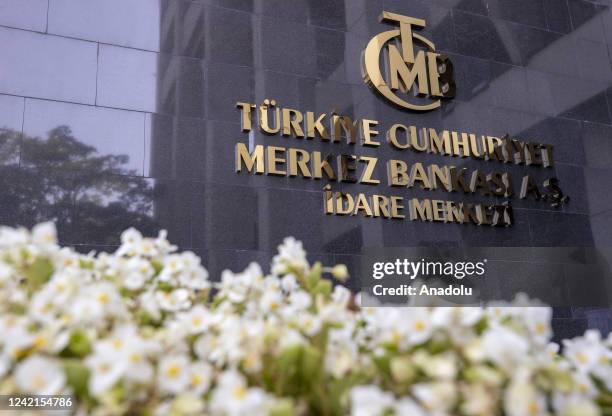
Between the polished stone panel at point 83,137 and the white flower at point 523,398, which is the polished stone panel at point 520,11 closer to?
the polished stone panel at point 83,137

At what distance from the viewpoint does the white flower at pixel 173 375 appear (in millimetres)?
775

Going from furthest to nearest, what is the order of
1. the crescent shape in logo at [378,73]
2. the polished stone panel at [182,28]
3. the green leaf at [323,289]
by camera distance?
the crescent shape in logo at [378,73] → the polished stone panel at [182,28] → the green leaf at [323,289]

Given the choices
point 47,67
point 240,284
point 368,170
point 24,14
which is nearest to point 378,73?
point 368,170

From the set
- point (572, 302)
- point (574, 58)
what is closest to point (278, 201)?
point (572, 302)

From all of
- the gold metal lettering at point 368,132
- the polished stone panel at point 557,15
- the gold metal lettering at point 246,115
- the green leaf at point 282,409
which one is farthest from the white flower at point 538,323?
the polished stone panel at point 557,15

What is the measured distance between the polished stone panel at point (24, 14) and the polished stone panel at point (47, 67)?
62mm

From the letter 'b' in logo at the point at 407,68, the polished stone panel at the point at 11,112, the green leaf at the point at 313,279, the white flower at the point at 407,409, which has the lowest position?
the white flower at the point at 407,409

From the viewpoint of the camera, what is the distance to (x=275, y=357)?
84 cm

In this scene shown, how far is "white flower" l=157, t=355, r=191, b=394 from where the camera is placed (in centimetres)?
78

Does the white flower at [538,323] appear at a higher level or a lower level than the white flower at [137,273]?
lower

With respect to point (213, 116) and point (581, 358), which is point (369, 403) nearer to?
point (581, 358)

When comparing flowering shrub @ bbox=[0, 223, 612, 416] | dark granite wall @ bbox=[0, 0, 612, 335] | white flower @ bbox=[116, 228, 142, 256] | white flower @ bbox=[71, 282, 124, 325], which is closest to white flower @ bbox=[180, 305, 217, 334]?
flowering shrub @ bbox=[0, 223, 612, 416]

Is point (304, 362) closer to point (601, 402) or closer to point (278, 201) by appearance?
point (601, 402)

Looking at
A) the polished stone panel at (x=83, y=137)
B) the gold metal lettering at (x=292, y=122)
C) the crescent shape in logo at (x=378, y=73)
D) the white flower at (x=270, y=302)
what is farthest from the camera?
the crescent shape in logo at (x=378, y=73)
